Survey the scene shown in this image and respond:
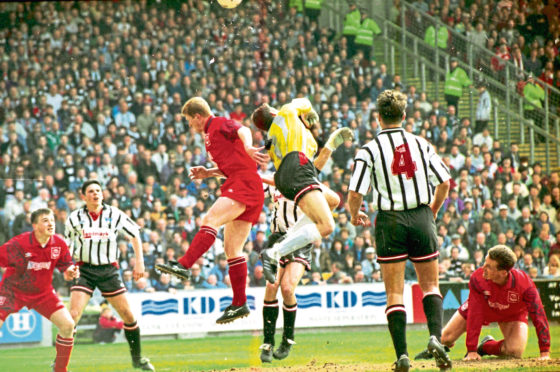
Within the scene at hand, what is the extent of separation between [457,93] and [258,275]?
3356 millimetres

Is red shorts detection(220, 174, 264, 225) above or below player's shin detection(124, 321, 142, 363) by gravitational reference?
above

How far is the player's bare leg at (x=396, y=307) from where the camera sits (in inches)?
183

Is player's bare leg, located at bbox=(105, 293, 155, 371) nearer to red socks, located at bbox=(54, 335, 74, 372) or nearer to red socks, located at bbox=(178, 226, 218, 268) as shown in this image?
red socks, located at bbox=(54, 335, 74, 372)

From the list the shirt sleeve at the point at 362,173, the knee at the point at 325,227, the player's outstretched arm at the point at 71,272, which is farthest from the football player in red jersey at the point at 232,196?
the shirt sleeve at the point at 362,173

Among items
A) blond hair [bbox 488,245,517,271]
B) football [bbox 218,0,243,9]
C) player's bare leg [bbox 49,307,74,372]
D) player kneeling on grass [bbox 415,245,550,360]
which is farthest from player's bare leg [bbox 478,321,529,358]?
football [bbox 218,0,243,9]

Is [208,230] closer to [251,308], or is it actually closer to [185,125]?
[185,125]

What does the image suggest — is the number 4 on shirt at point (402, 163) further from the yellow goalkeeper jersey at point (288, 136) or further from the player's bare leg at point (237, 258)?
the player's bare leg at point (237, 258)

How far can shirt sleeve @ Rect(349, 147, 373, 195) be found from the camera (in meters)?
4.70

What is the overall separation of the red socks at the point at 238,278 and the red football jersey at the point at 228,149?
713 millimetres

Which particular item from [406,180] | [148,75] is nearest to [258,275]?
[148,75]

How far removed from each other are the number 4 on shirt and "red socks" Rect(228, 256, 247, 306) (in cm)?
174

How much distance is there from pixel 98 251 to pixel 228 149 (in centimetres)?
157

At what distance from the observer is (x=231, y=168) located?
5.89 meters

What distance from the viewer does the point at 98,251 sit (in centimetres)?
643
